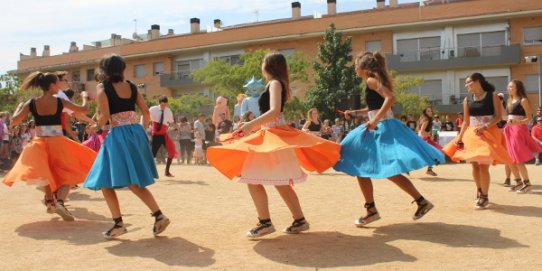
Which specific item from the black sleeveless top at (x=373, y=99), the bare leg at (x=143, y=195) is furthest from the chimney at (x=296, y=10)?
the bare leg at (x=143, y=195)

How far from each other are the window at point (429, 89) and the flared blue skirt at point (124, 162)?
36079 mm

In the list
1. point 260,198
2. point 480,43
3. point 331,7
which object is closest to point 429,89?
point 480,43

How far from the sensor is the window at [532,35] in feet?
122

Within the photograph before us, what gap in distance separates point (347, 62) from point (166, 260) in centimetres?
3512

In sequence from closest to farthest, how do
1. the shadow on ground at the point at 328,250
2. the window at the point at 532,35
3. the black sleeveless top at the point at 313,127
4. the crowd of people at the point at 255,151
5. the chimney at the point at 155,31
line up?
the shadow on ground at the point at 328,250
the crowd of people at the point at 255,151
the black sleeveless top at the point at 313,127
the window at the point at 532,35
the chimney at the point at 155,31

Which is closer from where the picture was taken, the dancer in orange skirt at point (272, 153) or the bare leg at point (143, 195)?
the dancer in orange skirt at point (272, 153)

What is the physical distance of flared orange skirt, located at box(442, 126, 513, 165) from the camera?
7668 mm

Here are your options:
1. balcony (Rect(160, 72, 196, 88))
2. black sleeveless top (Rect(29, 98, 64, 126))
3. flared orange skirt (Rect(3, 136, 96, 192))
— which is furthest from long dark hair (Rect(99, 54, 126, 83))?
balcony (Rect(160, 72, 196, 88))

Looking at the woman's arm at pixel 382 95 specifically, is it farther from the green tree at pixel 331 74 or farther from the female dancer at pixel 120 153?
the green tree at pixel 331 74

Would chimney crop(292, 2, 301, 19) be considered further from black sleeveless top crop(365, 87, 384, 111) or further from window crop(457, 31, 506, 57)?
black sleeveless top crop(365, 87, 384, 111)

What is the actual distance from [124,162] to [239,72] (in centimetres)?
3408

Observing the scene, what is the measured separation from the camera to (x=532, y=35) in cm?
3722

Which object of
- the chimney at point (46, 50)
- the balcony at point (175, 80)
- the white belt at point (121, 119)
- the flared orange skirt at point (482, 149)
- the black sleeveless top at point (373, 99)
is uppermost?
the chimney at point (46, 50)

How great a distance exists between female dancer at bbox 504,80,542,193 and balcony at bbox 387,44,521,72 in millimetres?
29230
